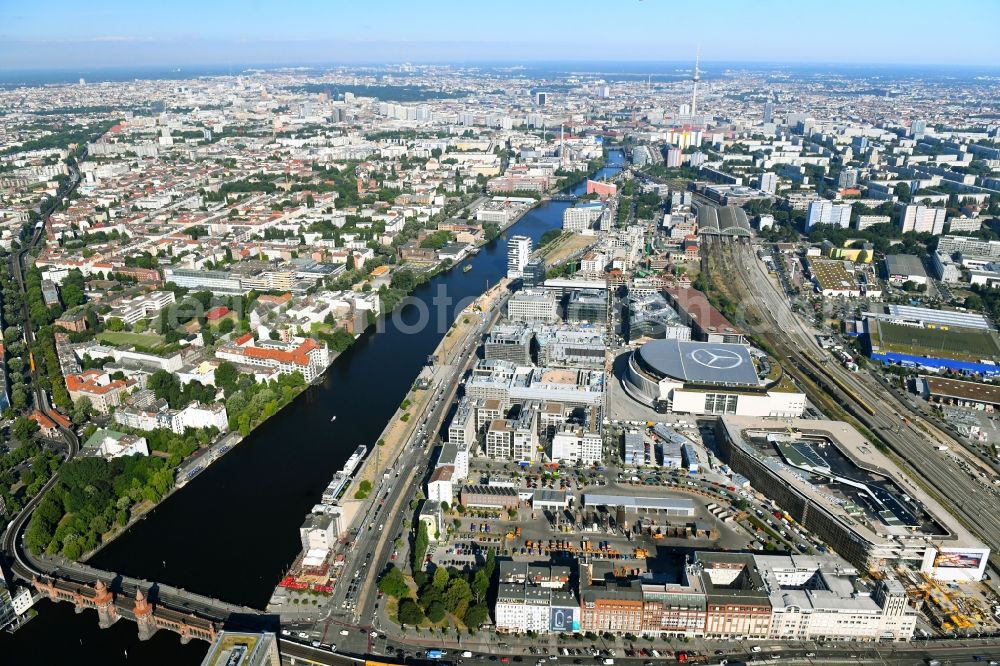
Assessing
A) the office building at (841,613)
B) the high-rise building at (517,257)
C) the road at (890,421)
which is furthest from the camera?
the high-rise building at (517,257)

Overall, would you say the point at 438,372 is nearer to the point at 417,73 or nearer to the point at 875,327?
the point at 875,327

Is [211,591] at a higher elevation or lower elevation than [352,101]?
lower

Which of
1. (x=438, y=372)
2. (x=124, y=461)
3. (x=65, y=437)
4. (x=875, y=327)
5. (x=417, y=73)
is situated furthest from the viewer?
(x=417, y=73)

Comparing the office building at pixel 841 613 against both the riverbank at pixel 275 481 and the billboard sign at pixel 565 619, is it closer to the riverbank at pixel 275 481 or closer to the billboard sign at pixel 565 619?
the billboard sign at pixel 565 619

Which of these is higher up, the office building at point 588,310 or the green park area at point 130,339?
the office building at point 588,310

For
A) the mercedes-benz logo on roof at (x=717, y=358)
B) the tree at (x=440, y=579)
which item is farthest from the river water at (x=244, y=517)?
the mercedes-benz logo on roof at (x=717, y=358)

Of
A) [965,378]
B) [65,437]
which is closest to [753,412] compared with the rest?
[965,378]
